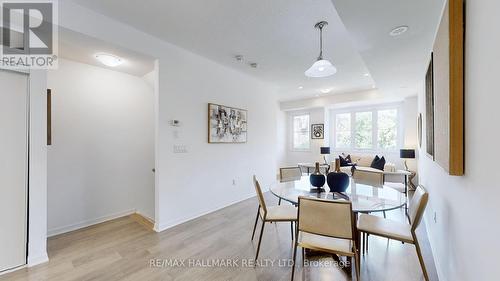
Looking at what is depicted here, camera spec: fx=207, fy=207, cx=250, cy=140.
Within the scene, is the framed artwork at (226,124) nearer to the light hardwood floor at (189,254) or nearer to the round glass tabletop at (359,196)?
the light hardwood floor at (189,254)

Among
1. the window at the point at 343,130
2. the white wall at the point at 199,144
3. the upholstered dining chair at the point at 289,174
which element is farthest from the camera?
the window at the point at 343,130

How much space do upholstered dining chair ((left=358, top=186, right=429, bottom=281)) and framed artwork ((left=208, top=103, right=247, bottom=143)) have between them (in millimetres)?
2579

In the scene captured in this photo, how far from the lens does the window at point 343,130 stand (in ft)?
22.4

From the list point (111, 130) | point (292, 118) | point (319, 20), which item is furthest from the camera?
point (292, 118)

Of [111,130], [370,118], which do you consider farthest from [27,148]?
[370,118]

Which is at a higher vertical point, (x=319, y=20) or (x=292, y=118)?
(x=319, y=20)

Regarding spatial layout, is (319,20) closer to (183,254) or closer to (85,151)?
(183,254)

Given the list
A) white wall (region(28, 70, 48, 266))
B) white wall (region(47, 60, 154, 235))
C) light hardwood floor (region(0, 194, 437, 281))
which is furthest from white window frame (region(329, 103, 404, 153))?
white wall (region(28, 70, 48, 266))

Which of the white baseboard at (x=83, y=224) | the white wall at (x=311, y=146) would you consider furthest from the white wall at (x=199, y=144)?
the white wall at (x=311, y=146)

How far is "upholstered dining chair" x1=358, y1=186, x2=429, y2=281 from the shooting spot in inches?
66.6

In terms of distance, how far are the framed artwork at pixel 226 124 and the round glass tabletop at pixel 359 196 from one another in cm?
164

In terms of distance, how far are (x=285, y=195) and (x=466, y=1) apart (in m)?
1.91

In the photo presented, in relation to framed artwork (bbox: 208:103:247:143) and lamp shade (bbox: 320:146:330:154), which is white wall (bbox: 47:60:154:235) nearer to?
framed artwork (bbox: 208:103:247:143)

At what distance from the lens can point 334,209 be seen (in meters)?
1.58
